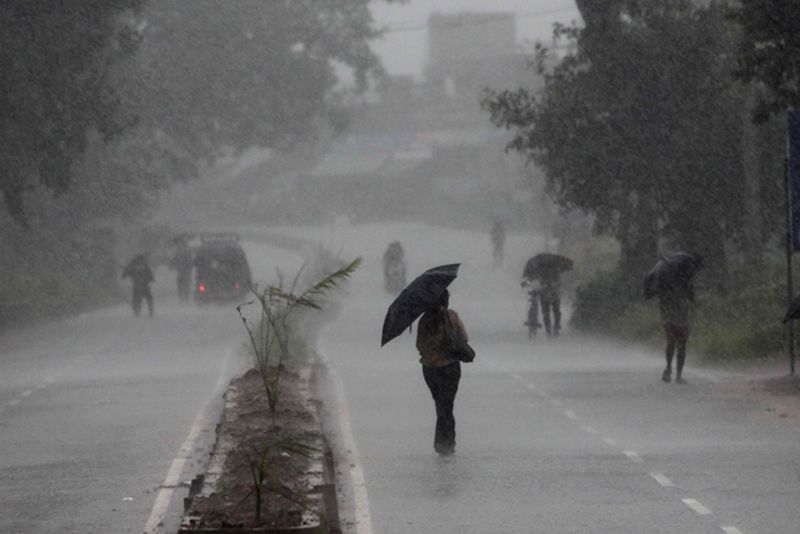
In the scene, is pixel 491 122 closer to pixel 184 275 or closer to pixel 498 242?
pixel 184 275

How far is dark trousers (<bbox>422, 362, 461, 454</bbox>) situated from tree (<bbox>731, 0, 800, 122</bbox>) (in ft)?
27.9

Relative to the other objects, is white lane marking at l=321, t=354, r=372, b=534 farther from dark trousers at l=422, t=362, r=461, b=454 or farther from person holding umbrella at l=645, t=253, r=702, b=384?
person holding umbrella at l=645, t=253, r=702, b=384

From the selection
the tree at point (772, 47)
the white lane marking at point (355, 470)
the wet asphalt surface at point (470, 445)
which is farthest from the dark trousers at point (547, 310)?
the white lane marking at point (355, 470)

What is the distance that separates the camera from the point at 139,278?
154 feet

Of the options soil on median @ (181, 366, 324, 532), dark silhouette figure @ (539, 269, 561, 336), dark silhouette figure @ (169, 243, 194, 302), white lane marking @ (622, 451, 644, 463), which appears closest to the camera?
soil on median @ (181, 366, 324, 532)

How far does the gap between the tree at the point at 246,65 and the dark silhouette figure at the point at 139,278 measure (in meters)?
16.1

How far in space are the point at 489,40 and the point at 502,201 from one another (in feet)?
363

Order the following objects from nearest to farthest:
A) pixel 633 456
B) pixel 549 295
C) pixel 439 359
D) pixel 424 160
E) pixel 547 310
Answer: pixel 633 456 < pixel 439 359 < pixel 549 295 < pixel 547 310 < pixel 424 160

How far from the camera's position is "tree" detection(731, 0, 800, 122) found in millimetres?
21484

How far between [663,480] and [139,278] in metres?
35.1

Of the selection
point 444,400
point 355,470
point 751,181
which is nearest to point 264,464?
point 355,470

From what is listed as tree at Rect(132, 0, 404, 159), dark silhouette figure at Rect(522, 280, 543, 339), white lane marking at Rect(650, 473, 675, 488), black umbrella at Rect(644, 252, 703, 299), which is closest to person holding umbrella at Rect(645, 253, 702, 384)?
black umbrella at Rect(644, 252, 703, 299)

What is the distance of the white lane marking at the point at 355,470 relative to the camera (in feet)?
38.0

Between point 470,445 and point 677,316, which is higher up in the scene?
point 677,316
